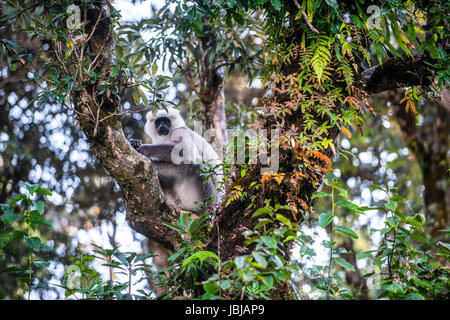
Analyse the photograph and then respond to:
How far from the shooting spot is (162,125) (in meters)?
5.03

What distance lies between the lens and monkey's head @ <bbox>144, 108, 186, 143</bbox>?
16.6ft

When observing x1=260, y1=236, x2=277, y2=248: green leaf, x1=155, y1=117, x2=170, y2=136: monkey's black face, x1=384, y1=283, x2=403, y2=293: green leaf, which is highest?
x1=155, y1=117, x2=170, y2=136: monkey's black face

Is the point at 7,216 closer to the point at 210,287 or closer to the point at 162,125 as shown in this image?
the point at 210,287

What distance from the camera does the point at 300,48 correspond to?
2.41 m

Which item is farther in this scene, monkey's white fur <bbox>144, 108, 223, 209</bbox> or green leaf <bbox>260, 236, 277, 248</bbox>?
monkey's white fur <bbox>144, 108, 223, 209</bbox>

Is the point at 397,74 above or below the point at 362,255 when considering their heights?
Result: above

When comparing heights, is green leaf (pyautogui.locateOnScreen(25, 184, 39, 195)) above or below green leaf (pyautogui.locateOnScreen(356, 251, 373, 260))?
above

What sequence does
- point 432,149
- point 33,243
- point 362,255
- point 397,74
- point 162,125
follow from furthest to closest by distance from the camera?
1. point 432,149
2. point 162,125
3. point 397,74
4. point 33,243
5. point 362,255

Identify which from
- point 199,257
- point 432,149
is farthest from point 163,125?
point 432,149

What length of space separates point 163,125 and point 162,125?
0.01 metres

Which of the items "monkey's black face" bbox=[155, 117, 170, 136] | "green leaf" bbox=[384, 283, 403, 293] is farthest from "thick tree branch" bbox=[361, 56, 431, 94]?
"monkey's black face" bbox=[155, 117, 170, 136]

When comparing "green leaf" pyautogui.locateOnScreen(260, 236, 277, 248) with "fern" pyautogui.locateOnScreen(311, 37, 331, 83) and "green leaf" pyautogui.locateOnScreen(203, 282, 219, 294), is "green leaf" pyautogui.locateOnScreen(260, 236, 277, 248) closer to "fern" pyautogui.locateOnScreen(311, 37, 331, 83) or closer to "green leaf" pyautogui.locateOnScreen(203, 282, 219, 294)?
"green leaf" pyautogui.locateOnScreen(203, 282, 219, 294)

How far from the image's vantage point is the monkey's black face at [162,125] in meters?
5.03
